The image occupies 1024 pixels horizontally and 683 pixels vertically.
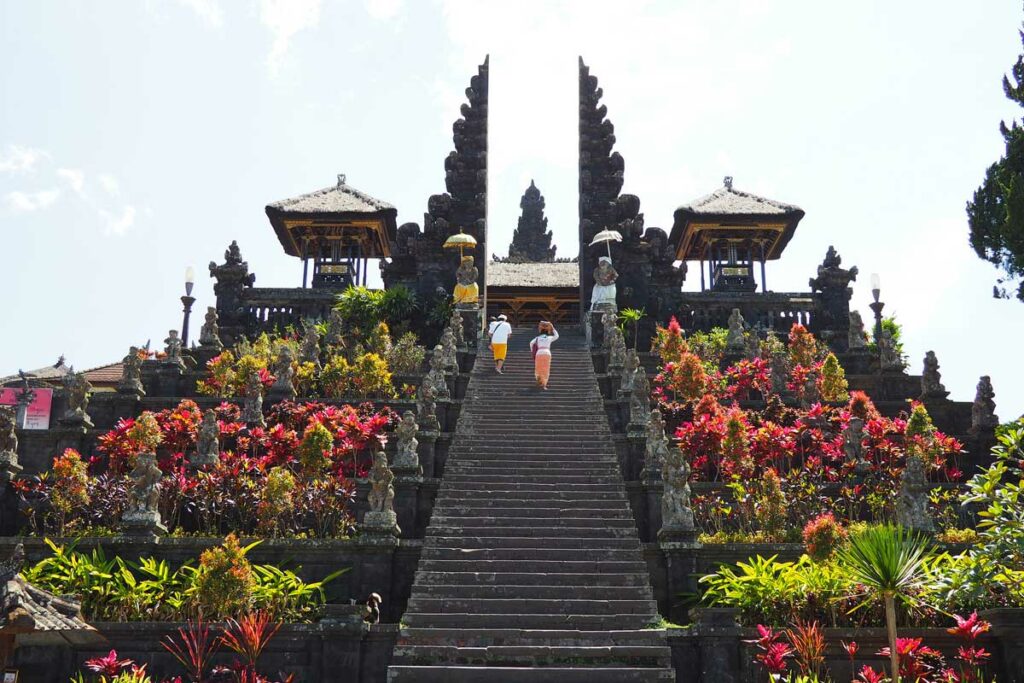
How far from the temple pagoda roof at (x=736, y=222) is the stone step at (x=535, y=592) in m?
20.5

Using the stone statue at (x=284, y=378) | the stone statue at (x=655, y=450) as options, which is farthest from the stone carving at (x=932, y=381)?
the stone statue at (x=284, y=378)

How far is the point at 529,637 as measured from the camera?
366 inches

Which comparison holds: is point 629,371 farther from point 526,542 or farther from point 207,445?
point 207,445

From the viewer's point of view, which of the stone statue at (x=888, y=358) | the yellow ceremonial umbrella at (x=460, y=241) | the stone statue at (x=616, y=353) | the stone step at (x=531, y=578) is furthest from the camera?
the yellow ceremonial umbrella at (x=460, y=241)

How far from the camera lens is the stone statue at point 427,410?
1341 centimetres

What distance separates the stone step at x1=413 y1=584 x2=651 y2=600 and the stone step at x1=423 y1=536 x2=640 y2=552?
31.8 inches

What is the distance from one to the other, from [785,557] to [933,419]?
7.03 metres

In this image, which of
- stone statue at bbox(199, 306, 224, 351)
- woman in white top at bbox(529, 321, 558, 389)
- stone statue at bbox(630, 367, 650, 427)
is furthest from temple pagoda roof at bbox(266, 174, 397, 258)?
stone statue at bbox(630, 367, 650, 427)

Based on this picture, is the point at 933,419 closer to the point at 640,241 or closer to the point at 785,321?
the point at 785,321

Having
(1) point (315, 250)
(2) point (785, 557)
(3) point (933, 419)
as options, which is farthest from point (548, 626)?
(1) point (315, 250)

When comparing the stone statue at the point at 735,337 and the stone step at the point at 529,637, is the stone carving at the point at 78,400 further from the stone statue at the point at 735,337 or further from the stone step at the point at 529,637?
the stone statue at the point at 735,337

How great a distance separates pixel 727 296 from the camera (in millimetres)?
24500

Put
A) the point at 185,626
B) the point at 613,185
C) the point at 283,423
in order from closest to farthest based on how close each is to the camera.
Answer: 1. the point at 185,626
2. the point at 283,423
3. the point at 613,185

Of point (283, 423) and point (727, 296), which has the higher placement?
point (727, 296)
